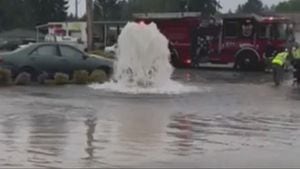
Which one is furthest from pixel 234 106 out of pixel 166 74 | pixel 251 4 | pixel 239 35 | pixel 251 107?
pixel 251 4

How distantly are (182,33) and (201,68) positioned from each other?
1.96m

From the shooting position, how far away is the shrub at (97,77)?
80.6ft

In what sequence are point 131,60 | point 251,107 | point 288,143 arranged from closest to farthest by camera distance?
point 288,143, point 251,107, point 131,60

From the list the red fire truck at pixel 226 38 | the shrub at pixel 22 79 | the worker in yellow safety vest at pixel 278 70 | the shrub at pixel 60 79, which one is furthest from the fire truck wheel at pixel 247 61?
the shrub at pixel 22 79

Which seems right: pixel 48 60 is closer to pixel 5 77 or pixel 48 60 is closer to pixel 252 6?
pixel 5 77

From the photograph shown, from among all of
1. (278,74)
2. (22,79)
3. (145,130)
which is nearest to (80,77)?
(22,79)

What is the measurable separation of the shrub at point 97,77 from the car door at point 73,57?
2.16ft

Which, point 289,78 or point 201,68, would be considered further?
point 201,68

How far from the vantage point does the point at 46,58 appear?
24.9m

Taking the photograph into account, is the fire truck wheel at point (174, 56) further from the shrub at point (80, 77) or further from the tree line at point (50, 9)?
the tree line at point (50, 9)

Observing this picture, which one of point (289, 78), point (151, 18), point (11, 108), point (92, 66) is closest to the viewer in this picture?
point (11, 108)

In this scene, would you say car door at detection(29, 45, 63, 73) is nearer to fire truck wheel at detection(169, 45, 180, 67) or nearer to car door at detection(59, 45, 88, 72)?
car door at detection(59, 45, 88, 72)

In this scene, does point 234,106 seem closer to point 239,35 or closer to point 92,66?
point 92,66

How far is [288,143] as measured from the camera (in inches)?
493
